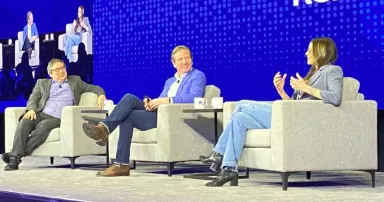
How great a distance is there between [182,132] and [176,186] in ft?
2.73

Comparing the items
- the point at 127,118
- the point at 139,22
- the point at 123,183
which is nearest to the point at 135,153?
the point at 127,118

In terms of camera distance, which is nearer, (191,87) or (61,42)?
(191,87)

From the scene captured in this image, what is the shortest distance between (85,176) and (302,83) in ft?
6.46

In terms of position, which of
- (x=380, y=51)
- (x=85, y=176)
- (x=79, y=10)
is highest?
(x=79, y=10)

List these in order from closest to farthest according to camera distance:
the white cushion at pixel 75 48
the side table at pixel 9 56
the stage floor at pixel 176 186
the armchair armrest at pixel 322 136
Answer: the stage floor at pixel 176 186 < the armchair armrest at pixel 322 136 < the white cushion at pixel 75 48 < the side table at pixel 9 56

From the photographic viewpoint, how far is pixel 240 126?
4645mm

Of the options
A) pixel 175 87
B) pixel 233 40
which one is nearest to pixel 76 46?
pixel 233 40

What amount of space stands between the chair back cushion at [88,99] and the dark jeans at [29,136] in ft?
1.25

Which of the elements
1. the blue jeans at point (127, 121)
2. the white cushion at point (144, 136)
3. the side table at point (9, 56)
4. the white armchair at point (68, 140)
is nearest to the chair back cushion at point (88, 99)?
the white armchair at point (68, 140)

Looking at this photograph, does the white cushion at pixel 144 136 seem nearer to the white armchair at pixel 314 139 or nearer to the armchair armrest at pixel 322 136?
the white armchair at pixel 314 139

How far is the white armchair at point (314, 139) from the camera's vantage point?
4.49 m

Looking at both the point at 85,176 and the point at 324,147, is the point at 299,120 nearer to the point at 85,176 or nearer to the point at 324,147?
the point at 324,147

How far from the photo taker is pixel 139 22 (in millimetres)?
7742

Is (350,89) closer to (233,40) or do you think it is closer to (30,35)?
(233,40)
